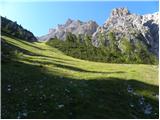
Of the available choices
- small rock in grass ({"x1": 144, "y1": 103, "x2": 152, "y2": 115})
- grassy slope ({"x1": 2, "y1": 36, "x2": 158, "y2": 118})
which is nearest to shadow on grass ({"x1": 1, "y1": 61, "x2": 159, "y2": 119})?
grassy slope ({"x1": 2, "y1": 36, "x2": 158, "y2": 118})

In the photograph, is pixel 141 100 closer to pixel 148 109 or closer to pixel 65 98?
pixel 148 109

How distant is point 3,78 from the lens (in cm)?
3641

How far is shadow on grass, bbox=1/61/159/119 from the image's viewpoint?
1063 inches

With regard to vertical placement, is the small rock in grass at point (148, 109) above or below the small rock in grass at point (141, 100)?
below

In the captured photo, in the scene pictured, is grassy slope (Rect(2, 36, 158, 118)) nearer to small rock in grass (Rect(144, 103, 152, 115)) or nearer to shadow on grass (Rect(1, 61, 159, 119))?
shadow on grass (Rect(1, 61, 159, 119))

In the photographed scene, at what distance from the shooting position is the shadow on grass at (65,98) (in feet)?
88.6

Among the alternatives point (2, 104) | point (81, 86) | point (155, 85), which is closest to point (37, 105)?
point (2, 104)

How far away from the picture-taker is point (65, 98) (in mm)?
30484

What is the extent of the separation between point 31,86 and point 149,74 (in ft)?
82.1

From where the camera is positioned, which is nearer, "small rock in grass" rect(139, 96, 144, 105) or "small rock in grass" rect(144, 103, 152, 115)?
"small rock in grass" rect(144, 103, 152, 115)

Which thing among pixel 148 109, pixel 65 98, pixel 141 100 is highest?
pixel 65 98

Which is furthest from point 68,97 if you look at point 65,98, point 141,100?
point 141,100

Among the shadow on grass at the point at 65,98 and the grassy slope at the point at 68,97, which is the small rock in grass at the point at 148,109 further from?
the grassy slope at the point at 68,97

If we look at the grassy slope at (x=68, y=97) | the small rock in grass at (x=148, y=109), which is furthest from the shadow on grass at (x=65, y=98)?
the small rock in grass at (x=148, y=109)
